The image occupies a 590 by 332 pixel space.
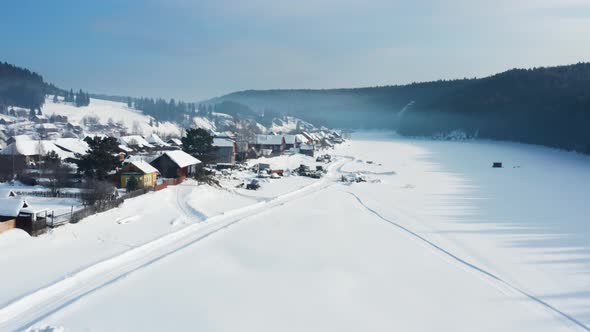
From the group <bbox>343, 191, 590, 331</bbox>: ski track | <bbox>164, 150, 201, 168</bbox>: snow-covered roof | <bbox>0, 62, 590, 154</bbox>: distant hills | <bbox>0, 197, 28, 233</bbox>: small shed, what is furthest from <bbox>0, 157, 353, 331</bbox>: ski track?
<bbox>0, 62, 590, 154</bbox>: distant hills

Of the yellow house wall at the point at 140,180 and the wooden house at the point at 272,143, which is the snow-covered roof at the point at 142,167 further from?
the wooden house at the point at 272,143

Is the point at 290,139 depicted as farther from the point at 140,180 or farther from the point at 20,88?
the point at 20,88

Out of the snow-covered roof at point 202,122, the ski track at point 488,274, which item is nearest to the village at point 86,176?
the ski track at point 488,274

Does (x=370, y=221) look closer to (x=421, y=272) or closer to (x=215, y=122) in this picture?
(x=421, y=272)

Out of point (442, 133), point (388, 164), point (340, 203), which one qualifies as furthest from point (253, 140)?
point (442, 133)

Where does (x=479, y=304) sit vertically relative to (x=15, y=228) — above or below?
below

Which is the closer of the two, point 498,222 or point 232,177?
point 498,222

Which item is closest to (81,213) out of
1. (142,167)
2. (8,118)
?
(142,167)
